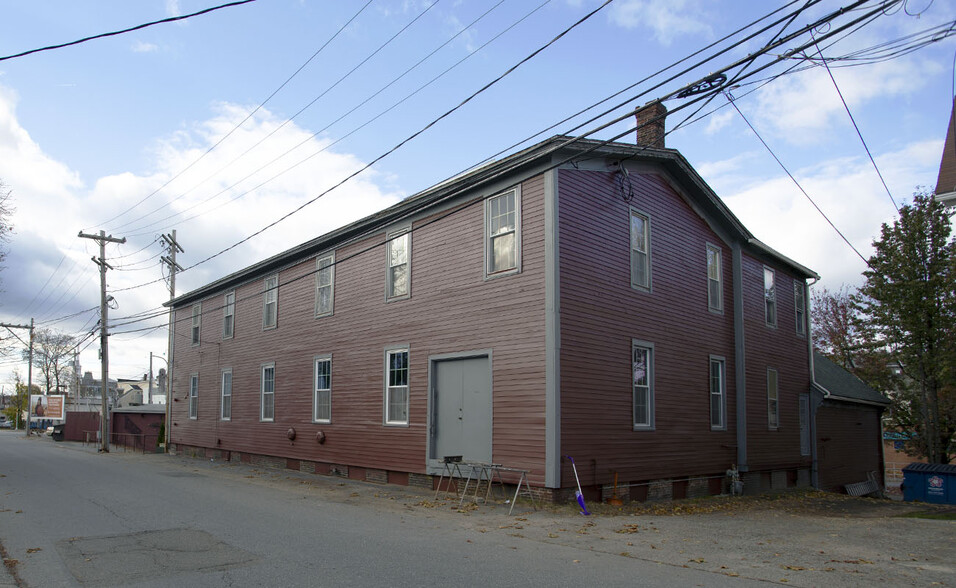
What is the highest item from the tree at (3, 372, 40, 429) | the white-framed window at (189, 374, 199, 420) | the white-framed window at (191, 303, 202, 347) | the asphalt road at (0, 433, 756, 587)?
the white-framed window at (191, 303, 202, 347)

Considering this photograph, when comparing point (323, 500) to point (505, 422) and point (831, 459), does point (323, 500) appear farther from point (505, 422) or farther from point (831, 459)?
point (831, 459)

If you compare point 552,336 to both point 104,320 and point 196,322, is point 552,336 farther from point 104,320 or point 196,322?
point 104,320

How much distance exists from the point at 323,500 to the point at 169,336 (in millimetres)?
21153

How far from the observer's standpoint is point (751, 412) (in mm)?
19516

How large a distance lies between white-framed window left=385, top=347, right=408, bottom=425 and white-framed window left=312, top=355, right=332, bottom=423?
10.2 ft

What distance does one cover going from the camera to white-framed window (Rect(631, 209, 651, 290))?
16.0 meters

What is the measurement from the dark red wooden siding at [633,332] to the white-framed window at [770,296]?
2.50 m

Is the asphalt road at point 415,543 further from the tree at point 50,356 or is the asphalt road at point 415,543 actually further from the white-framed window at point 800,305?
the tree at point 50,356

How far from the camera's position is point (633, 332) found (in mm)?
15445

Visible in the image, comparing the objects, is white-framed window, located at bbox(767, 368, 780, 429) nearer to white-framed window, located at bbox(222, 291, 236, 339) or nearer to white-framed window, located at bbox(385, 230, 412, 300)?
white-framed window, located at bbox(385, 230, 412, 300)

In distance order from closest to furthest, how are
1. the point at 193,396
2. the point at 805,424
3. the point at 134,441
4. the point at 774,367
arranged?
the point at 774,367
the point at 805,424
the point at 193,396
the point at 134,441

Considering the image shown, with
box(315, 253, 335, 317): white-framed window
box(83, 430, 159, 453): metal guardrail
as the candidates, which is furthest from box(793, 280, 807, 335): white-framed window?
box(83, 430, 159, 453): metal guardrail

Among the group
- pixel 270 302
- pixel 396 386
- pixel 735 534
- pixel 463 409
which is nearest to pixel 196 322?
pixel 270 302

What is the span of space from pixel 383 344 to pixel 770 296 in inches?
476
